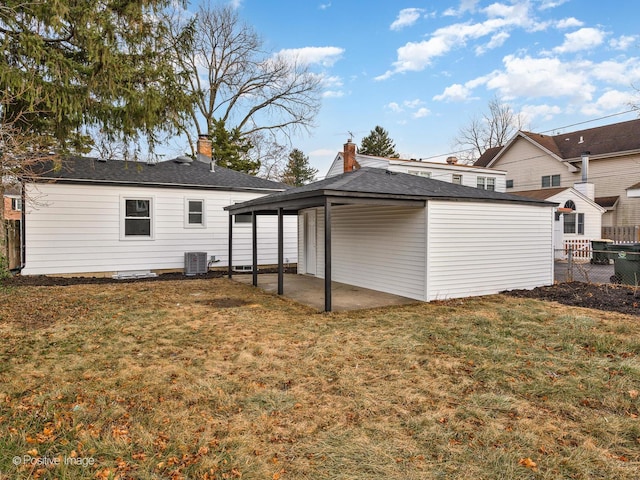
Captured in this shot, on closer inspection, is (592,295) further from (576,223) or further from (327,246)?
(576,223)

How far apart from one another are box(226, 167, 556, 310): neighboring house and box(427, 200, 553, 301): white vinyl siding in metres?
0.02

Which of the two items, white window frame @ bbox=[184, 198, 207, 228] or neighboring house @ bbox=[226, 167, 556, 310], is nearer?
neighboring house @ bbox=[226, 167, 556, 310]

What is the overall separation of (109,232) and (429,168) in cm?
1381

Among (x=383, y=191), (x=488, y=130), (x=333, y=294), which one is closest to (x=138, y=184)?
(x=333, y=294)

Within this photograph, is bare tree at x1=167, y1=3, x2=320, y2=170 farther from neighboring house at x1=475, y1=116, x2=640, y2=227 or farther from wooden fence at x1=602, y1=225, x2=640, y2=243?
wooden fence at x1=602, y1=225, x2=640, y2=243

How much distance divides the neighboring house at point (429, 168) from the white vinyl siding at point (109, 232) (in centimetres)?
553

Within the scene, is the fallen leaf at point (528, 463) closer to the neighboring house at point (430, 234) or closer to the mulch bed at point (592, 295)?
the neighboring house at point (430, 234)

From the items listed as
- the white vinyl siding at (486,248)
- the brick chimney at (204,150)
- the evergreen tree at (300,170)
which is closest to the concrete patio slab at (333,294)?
the white vinyl siding at (486,248)

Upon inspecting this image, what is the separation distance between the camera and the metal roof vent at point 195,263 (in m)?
12.3

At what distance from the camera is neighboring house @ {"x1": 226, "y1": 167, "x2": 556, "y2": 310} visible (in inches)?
310

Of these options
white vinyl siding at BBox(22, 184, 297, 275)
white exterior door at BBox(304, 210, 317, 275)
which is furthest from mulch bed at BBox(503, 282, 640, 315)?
white vinyl siding at BBox(22, 184, 297, 275)

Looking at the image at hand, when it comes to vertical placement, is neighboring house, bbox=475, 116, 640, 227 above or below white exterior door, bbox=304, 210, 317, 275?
above

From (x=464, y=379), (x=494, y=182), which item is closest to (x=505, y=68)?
(x=494, y=182)

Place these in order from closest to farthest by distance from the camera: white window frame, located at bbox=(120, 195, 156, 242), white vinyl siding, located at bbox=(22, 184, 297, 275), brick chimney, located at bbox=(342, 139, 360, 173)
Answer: white vinyl siding, located at bbox=(22, 184, 297, 275) < white window frame, located at bbox=(120, 195, 156, 242) < brick chimney, located at bbox=(342, 139, 360, 173)
